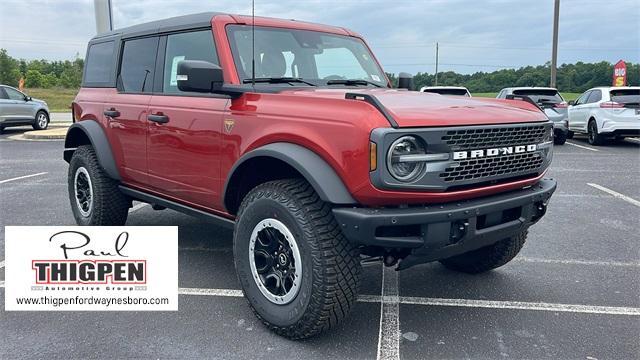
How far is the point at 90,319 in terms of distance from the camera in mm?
3406

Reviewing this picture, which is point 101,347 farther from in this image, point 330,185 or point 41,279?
point 330,185

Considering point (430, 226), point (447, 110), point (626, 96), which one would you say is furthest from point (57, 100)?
point (430, 226)

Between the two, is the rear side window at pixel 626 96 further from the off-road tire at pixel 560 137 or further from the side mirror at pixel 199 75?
A: the side mirror at pixel 199 75

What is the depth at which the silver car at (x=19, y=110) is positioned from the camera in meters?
17.2

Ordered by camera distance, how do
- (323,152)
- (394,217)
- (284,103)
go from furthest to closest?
1. (284,103)
2. (323,152)
3. (394,217)

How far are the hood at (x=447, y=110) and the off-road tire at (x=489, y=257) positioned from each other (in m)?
0.98

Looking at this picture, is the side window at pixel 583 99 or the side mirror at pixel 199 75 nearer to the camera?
the side mirror at pixel 199 75

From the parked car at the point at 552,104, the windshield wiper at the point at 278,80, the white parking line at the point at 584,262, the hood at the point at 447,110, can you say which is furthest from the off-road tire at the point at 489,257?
the parked car at the point at 552,104

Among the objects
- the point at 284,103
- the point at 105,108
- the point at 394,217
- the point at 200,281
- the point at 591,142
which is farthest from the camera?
the point at 591,142

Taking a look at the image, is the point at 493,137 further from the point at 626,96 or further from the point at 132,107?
the point at 626,96

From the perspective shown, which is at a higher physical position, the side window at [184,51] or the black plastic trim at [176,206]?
the side window at [184,51]

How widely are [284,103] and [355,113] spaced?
0.60 m

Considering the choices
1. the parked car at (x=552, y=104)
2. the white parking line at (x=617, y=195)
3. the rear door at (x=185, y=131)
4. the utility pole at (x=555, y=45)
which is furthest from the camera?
the utility pole at (x=555, y=45)

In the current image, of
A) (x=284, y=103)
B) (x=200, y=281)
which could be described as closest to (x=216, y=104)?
(x=284, y=103)
